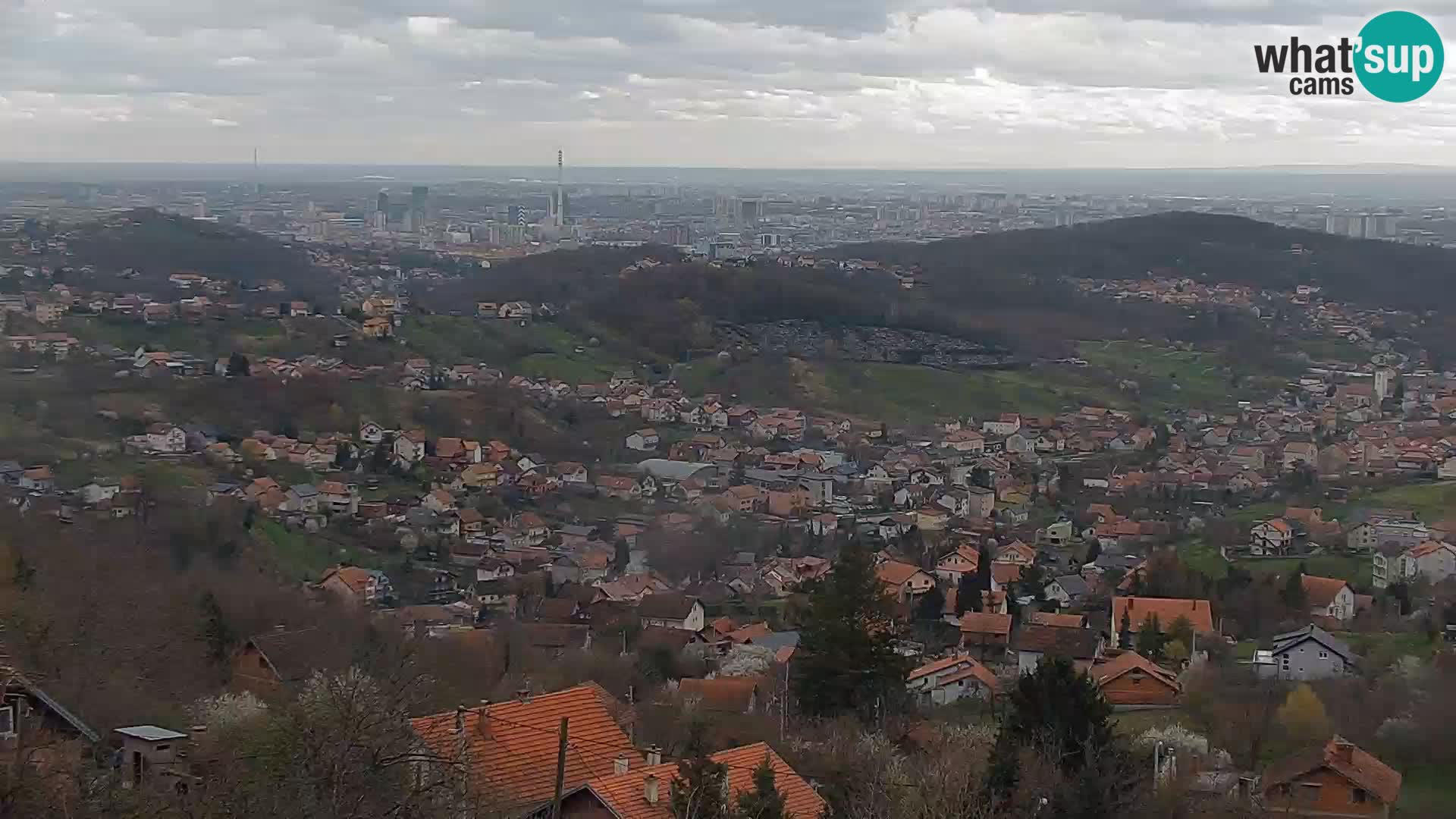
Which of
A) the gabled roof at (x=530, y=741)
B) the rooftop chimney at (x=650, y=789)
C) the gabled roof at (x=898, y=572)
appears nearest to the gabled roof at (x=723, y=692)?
the gabled roof at (x=530, y=741)

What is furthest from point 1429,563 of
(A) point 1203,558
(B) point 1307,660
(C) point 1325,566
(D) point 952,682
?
(D) point 952,682

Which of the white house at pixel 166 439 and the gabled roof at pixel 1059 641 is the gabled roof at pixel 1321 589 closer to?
the gabled roof at pixel 1059 641

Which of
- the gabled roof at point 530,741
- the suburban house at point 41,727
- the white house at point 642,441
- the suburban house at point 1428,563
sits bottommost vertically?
the white house at point 642,441

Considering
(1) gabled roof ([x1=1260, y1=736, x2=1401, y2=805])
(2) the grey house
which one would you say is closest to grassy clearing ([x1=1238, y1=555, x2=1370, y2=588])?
(2) the grey house

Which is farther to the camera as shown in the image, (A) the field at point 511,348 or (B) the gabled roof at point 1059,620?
(A) the field at point 511,348

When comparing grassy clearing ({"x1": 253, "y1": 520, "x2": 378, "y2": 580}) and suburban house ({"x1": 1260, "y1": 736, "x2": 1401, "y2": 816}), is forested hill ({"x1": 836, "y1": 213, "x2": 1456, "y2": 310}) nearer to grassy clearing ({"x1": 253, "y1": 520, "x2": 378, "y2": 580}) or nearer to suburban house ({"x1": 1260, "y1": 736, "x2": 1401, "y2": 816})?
grassy clearing ({"x1": 253, "y1": 520, "x2": 378, "y2": 580})

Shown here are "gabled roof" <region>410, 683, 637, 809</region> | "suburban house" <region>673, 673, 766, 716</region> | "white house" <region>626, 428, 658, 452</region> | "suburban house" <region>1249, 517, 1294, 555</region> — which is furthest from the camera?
"white house" <region>626, 428, 658, 452</region>
